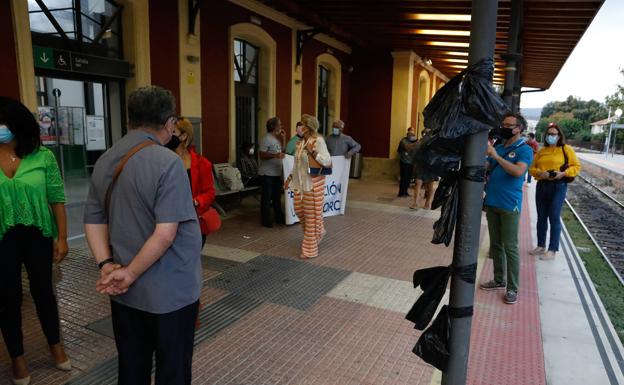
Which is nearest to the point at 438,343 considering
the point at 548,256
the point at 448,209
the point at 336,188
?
the point at 448,209

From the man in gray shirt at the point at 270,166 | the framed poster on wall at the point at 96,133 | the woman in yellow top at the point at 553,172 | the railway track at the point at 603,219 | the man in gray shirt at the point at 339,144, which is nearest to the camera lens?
the woman in yellow top at the point at 553,172

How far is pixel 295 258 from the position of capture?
567 centimetres

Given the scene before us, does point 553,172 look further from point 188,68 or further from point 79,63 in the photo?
point 79,63

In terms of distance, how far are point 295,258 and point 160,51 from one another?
399cm

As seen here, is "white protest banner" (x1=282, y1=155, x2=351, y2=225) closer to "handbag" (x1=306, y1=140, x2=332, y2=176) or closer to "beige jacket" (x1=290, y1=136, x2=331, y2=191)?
"beige jacket" (x1=290, y1=136, x2=331, y2=191)

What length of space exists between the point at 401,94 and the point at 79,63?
32.4 ft

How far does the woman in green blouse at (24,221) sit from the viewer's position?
107 inches

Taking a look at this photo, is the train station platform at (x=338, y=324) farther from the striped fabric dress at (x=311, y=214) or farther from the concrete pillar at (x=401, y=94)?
the concrete pillar at (x=401, y=94)

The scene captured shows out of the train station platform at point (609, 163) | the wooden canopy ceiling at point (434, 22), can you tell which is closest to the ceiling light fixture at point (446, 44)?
the wooden canopy ceiling at point (434, 22)

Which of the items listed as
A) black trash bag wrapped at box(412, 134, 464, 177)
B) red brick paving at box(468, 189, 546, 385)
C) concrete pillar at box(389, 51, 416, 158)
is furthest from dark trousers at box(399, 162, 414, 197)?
black trash bag wrapped at box(412, 134, 464, 177)

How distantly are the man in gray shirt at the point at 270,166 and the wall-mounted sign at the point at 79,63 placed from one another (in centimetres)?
232

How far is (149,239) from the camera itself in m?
1.87

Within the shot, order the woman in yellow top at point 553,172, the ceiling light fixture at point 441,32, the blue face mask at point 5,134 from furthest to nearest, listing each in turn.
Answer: the ceiling light fixture at point 441,32 → the woman in yellow top at point 553,172 → the blue face mask at point 5,134

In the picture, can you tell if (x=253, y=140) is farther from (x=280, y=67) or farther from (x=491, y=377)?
(x=491, y=377)
